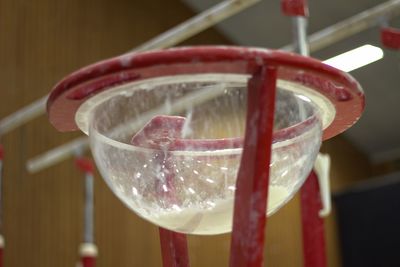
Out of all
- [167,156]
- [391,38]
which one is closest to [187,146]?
[167,156]

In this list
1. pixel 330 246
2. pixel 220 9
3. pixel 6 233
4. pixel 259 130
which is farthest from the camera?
pixel 330 246

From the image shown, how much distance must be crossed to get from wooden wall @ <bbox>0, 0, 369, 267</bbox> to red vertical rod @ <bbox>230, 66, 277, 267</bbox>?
12.8 feet

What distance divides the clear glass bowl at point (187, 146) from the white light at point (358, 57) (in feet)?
16.1

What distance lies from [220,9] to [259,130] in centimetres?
187

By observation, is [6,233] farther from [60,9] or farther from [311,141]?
[311,141]

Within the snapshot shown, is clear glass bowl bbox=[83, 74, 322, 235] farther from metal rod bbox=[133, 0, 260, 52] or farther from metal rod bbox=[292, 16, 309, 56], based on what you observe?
metal rod bbox=[133, 0, 260, 52]

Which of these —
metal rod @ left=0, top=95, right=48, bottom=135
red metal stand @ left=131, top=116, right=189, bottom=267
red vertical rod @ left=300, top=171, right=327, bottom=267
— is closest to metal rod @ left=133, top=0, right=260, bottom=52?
metal rod @ left=0, top=95, right=48, bottom=135

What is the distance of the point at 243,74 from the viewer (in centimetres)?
97

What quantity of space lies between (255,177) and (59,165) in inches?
183

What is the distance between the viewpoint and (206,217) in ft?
3.66

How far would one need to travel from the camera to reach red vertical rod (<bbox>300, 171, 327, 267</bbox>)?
1.55 meters

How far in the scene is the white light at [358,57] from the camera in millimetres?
6074

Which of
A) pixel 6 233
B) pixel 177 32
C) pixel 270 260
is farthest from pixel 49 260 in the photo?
pixel 177 32

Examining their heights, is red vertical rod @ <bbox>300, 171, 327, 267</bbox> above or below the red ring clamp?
below
